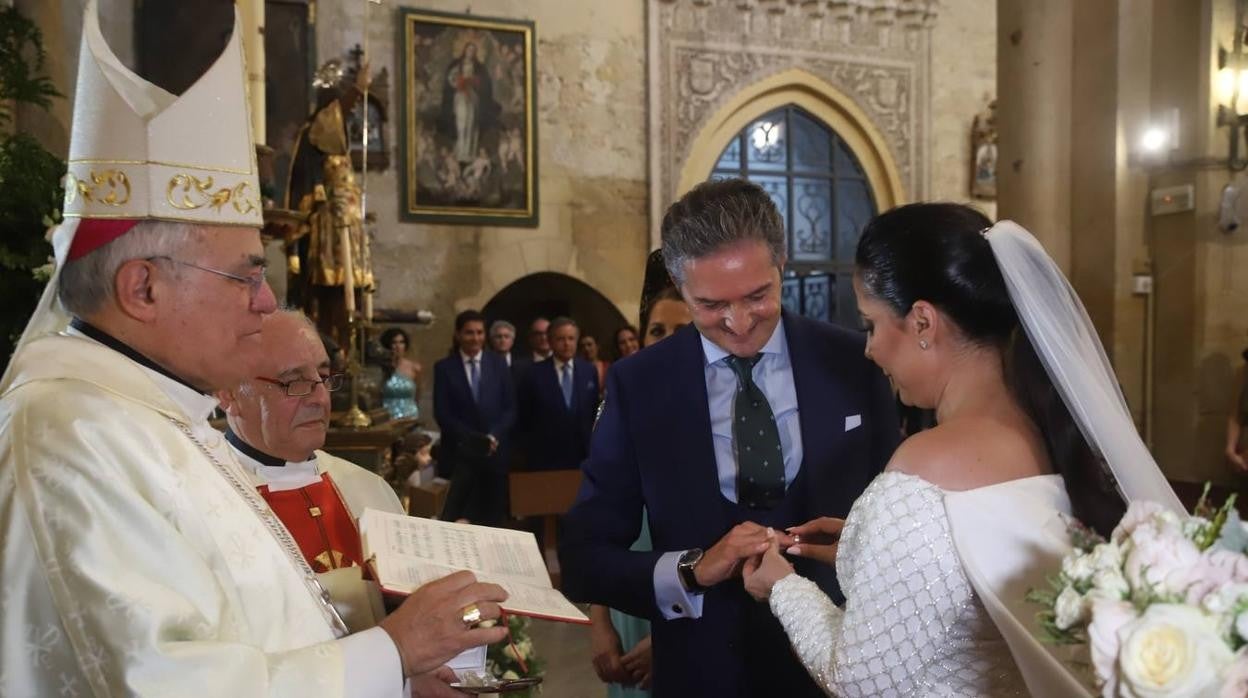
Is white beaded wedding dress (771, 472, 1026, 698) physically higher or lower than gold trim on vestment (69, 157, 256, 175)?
lower

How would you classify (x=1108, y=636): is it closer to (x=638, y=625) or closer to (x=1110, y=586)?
(x=1110, y=586)

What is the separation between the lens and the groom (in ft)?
6.79

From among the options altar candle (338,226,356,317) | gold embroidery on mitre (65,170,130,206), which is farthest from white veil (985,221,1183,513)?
altar candle (338,226,356,317)

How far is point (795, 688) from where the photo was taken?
6.75 feet

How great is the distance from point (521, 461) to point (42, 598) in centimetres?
645

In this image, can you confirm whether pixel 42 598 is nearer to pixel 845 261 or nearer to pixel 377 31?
pixel 377 31

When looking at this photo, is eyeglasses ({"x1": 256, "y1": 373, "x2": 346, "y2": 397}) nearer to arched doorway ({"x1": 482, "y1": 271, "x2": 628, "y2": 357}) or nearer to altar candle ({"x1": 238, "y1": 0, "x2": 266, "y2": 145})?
altar candle ({"x1": 238, "y1": 0, "x2": 266, "y2": 145})

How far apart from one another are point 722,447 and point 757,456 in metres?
0.11

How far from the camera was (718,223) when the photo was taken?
2121 millimetres

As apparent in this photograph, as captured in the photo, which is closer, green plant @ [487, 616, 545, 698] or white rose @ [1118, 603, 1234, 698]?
white rose @ [1118, 603, 1234, 698]

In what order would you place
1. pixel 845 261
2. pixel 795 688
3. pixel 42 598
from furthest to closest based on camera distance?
pixel 845 261, pixel 795 688, pixel 42 598

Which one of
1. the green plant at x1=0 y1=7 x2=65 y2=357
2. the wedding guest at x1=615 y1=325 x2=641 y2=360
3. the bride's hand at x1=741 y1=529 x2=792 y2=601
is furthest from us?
the wedding guest at x1=615 y1=325 x2=641 y2=360

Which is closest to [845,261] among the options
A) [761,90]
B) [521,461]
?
[761,90]

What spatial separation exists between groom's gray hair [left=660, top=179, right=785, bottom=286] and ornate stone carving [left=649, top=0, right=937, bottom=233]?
8.59 metres
